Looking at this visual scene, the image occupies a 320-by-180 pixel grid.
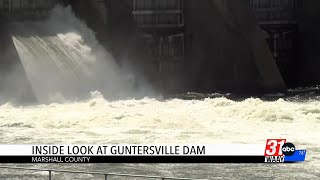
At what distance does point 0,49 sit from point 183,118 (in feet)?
30.2

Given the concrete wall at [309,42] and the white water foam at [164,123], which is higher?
the concrete wall at [309,42]

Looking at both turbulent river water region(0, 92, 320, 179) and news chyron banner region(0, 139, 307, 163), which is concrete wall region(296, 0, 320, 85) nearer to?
turbulent river water region(0, 92, 320, 179)

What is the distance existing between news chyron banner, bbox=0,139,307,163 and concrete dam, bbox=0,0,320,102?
40.3ft

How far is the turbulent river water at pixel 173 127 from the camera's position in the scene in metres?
10.3

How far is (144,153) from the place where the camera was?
9.77 m

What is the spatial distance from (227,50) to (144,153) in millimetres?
16532

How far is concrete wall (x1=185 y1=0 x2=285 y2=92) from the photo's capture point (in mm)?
24688

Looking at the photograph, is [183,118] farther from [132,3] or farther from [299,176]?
[132,3]

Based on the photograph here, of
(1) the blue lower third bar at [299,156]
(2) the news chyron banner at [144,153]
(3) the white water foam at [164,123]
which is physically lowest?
(3) the white water foam at [164,123]

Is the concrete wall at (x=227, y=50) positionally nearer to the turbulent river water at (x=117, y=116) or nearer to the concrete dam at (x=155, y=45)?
the concrete dam at (x=155, y=45)

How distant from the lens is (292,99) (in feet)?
72.7

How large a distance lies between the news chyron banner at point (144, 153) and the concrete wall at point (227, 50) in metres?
15.1

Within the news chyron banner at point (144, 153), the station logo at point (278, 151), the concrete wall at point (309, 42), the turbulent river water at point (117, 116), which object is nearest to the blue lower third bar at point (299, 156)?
the turbulent river water at point (117, 116)

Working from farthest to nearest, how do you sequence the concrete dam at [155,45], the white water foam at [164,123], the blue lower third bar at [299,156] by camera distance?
the concrete dam at [155,45] < the white water foam at [164,123] < the blue lower third bar at [299,156]
